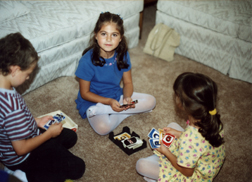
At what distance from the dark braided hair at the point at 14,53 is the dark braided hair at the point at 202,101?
2.20 feet

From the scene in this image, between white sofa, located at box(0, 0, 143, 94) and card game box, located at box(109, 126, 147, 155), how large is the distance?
0.75 metres

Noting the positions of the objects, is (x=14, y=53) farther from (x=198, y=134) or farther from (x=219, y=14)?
(x=219, y=14)

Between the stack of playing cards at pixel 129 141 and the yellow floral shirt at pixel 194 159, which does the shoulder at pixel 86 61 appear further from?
the yellow floral shirt at pixel 194 159

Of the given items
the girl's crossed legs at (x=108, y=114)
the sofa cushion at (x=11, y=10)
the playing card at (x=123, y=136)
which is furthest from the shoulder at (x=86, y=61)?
the sofa cushion at (x=11, y=10)

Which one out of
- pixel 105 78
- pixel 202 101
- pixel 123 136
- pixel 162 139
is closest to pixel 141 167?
pixel 162 139

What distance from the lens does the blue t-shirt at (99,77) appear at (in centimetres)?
154

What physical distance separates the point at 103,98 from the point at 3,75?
68 centimetres

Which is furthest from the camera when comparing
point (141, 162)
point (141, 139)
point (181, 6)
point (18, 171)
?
point (181, 6)

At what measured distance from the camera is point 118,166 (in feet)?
4.61

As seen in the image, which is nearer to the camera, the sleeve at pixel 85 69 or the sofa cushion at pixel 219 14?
the sleeve at pixel 85 69

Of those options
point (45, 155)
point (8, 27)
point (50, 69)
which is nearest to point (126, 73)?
point (50, 69)

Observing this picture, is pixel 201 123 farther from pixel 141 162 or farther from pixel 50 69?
pixel 50 69

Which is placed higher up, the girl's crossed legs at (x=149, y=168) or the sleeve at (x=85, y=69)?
the sleeve at (x=85, y=69)

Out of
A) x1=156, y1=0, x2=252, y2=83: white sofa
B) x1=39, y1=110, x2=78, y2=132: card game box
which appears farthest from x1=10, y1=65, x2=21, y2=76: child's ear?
x1=156, y1=0, x2=252, y2=83: white sofa
